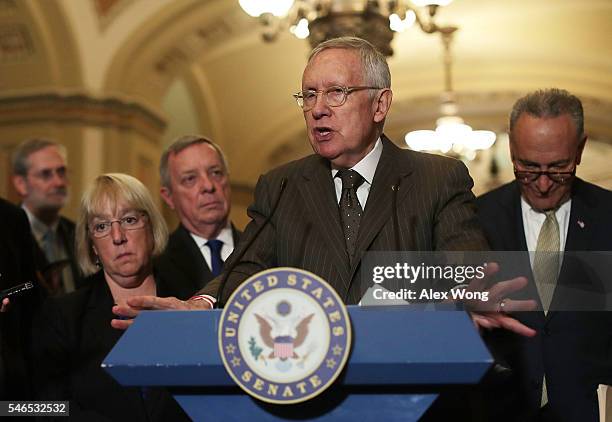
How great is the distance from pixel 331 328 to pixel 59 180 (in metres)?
3.54

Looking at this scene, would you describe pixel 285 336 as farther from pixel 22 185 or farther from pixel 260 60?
pixel 260 60

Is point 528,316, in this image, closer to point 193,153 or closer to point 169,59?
point 193,153

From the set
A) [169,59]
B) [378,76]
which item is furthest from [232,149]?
[378,76]

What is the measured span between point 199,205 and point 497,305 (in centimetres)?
218

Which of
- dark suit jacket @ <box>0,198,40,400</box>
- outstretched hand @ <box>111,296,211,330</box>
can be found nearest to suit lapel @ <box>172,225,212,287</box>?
dark suit jacket @ <box>0,198,40,400</box>

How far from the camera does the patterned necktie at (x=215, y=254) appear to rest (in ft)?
13.1

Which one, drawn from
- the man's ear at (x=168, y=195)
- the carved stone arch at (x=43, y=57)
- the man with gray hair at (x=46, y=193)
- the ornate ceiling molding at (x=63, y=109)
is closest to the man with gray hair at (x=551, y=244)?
the man's ear at (x=168, y=195)

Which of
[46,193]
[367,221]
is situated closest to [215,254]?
[46,193]

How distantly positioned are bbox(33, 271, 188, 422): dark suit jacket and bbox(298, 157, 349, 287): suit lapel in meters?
0.74

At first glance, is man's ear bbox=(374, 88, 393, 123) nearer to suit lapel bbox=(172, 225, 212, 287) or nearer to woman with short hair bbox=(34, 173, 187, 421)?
woman with short hair bbox=(34, 173, 187, 421)

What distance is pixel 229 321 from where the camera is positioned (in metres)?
1.82

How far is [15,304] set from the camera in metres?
3.23

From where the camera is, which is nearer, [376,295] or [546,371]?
[376,295]

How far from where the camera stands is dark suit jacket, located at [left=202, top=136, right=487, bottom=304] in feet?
7.82
